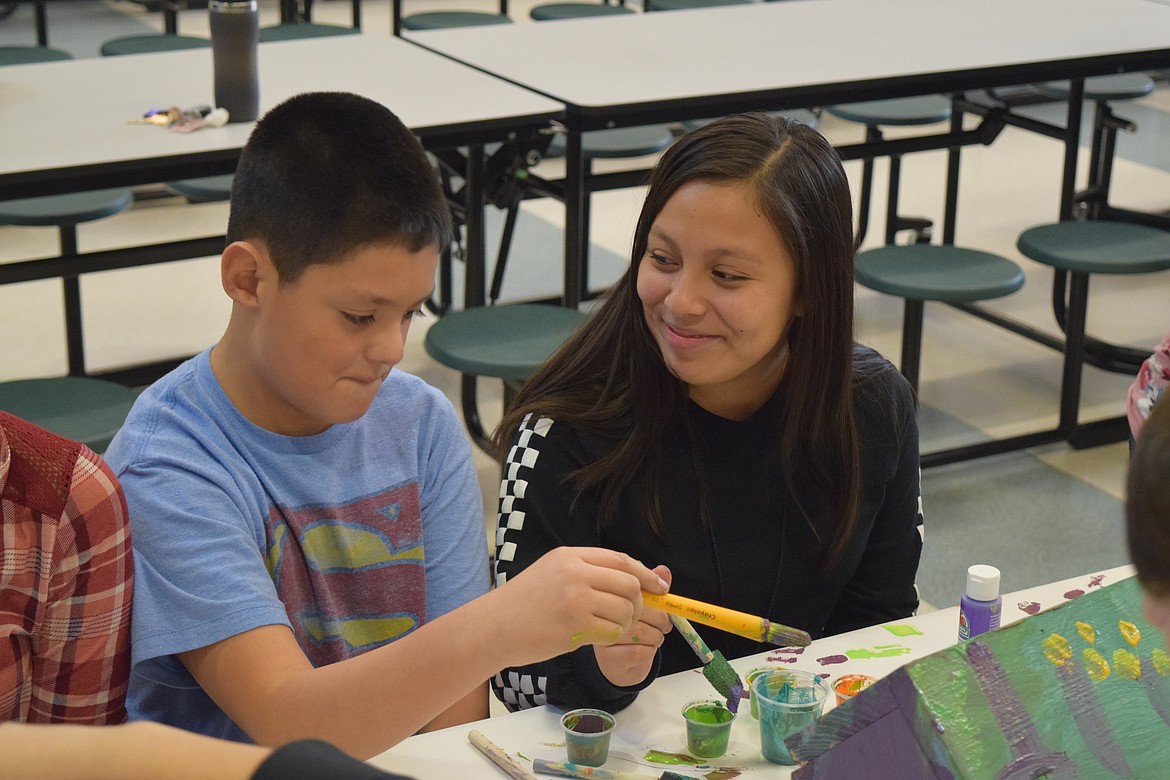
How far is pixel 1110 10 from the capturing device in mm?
3768

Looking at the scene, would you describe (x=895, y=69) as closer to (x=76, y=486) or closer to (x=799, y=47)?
(x=799, y=47)

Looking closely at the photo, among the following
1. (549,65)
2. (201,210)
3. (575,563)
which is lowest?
(201,210)

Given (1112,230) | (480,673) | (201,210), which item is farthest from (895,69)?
(201,210)

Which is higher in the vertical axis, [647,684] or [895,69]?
[895,69]

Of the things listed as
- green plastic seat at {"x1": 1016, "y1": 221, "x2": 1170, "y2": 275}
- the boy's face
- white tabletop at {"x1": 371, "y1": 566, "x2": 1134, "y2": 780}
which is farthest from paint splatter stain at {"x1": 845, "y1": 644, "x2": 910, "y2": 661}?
green plastic seat at {"x1": 1016, "y1": 221, "x2": 1170, "y2": 275}

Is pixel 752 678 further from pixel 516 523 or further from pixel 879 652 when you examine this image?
pixel 516 523

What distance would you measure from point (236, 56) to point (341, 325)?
158 centimetres

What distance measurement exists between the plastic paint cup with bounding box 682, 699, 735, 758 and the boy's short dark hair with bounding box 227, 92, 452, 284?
491mm

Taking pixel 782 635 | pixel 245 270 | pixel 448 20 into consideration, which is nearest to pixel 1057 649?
pixel 782 635

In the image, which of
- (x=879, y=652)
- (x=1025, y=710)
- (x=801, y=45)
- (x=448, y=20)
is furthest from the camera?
(x=448, y=20)

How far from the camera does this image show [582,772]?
1209 millimetres

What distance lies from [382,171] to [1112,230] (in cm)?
256

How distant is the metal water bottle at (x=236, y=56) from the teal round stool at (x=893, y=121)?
5.97ft

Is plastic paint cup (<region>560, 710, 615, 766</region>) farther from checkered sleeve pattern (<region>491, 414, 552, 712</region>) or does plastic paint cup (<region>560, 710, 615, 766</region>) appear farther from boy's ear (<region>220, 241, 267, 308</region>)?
boy's ear (<region>220, 241, 267, 308</region>)
